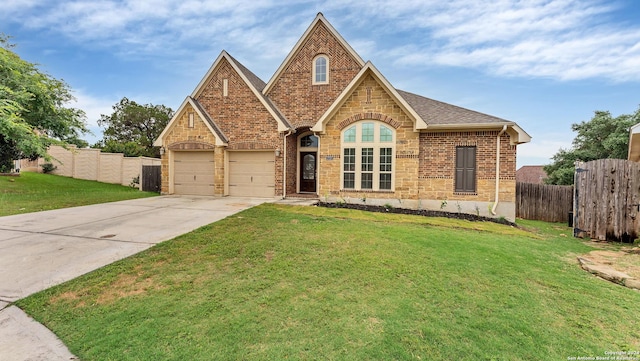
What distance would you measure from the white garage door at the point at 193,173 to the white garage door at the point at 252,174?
1.21m

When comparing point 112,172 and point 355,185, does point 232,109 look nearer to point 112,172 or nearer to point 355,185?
point 355,185

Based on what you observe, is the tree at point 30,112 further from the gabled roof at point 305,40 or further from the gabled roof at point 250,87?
the gabled roof at point 305,40

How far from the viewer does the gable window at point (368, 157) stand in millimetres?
12008

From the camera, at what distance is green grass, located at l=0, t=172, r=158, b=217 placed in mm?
10961

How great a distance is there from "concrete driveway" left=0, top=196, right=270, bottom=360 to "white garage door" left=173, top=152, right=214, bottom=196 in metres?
4.38

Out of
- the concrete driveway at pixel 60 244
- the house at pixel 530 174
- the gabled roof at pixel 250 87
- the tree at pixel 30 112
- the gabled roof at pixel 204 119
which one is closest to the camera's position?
the concrete driveway at pixel 60 244

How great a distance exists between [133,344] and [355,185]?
10.2 metres

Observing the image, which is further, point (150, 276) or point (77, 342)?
point (150, 276)

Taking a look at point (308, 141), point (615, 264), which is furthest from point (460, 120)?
point (308, 141)

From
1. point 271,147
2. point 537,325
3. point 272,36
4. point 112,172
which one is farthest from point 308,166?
point 112,172

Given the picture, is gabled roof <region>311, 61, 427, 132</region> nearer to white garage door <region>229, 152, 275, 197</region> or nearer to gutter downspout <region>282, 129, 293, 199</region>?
gutter downspout <region>282, 129, 293, 199</region>

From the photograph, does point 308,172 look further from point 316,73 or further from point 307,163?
point 316,73

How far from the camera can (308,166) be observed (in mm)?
15836

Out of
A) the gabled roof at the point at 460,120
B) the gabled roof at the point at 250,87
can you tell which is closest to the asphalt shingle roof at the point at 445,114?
the gabled roof at the point at 460,120
